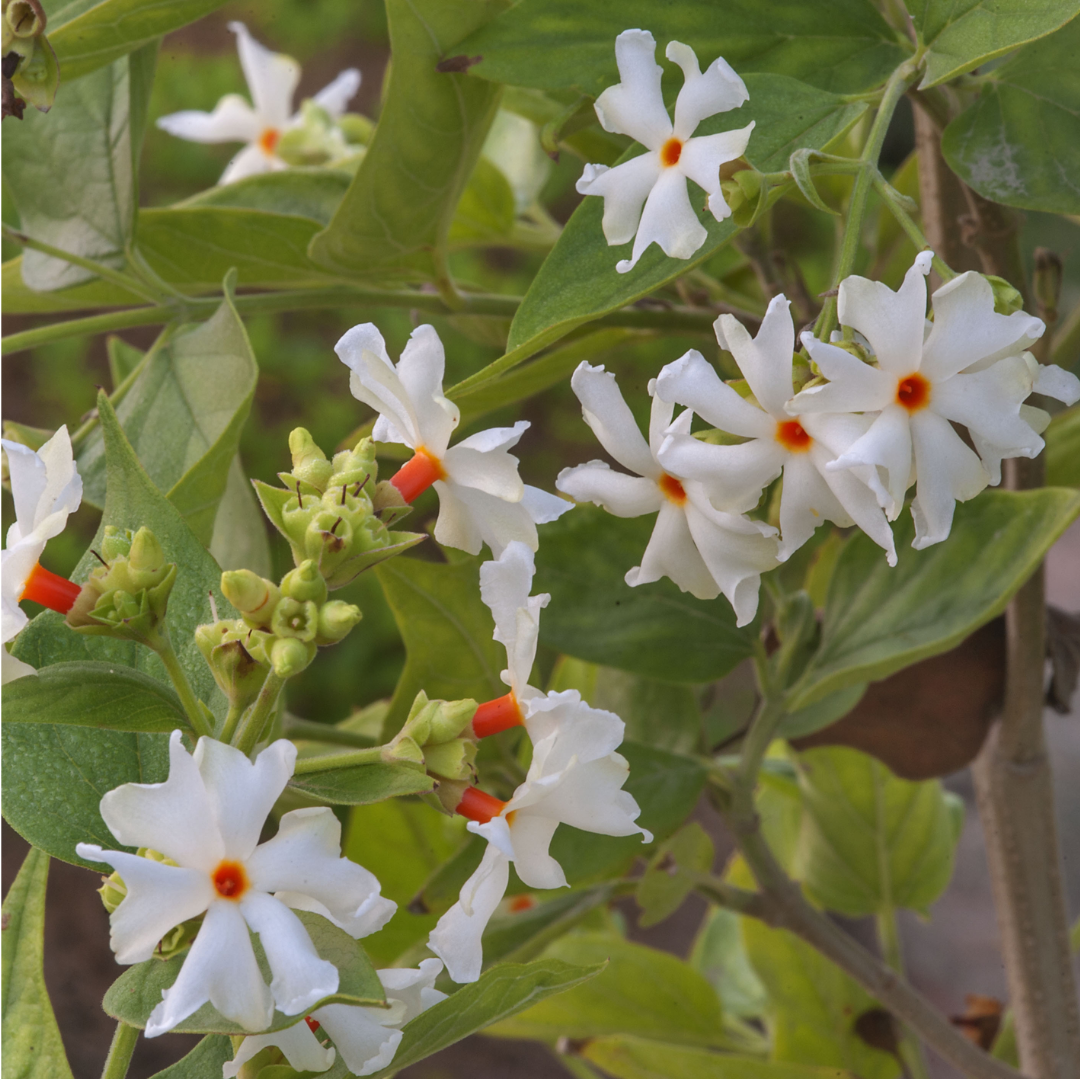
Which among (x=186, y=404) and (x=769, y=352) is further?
(x=186, y=404)

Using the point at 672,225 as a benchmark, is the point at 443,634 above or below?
below

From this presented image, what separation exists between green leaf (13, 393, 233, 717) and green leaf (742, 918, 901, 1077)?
0.43m

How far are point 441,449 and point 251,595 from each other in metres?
0.06

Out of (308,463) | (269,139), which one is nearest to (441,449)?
(308,463)

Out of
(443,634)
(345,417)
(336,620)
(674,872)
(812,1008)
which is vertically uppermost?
(336,620)

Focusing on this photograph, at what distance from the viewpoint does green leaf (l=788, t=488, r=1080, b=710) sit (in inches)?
14.7

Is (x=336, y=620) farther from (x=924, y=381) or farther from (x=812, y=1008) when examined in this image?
(x=812, y=1008)

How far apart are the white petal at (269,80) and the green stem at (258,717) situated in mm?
387

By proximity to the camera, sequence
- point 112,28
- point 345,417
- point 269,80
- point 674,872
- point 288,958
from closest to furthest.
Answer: point 288,958, point 112,28, point 674,872, point 269,80, point 345,417

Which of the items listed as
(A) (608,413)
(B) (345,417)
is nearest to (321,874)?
(A) (608,413)

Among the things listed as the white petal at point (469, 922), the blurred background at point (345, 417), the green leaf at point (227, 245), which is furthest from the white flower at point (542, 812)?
the blurred background at point (345, 417)

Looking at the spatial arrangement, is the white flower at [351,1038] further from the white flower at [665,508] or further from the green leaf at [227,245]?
the green leaf at [227,245]

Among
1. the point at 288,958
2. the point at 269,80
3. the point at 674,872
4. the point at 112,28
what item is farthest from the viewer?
the point at 269,80

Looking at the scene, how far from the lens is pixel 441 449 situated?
27 cm
